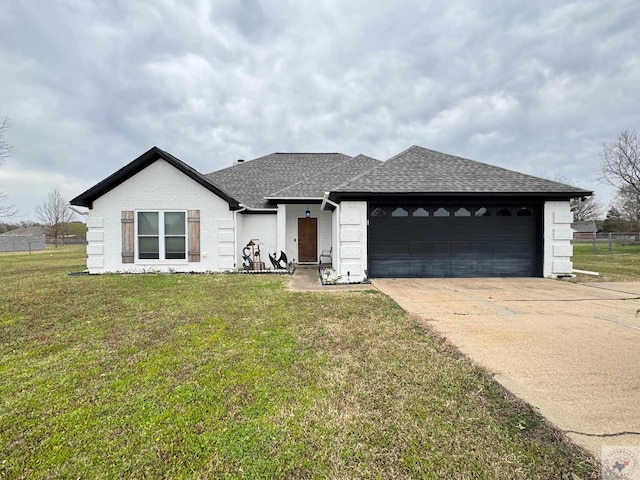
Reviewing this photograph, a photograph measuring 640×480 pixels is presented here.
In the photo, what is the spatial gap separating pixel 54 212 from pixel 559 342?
162 feet

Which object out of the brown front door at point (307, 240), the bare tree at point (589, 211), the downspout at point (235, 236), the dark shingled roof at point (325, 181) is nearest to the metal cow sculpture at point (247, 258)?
the downspout at point (235, 236)

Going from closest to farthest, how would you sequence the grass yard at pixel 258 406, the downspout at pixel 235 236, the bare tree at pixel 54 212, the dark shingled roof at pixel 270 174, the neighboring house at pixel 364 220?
1. the grass yard at pixel 258 406
2. the neighboring house at pixel 364 220
3. the downspout at pixel 235 236
4. the dark shingled roof at pixel 270 174
5. the bare tree at pixel 54 212

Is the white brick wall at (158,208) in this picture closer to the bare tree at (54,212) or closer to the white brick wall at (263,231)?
the white brick wall at (263,231)

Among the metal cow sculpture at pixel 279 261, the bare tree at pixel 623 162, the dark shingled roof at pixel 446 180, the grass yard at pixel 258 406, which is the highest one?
the bare tree at pixel 623 162

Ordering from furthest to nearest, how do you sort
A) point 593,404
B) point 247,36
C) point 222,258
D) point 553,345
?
point 247,36
point 222,258
point 553,345
point 593,404

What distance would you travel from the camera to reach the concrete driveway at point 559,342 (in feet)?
7.90

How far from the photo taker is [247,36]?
1312cm

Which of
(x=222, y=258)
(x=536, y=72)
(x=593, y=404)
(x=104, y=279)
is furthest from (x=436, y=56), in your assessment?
(x=104, y=279)

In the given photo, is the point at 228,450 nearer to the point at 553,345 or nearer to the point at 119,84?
the point at 553,345

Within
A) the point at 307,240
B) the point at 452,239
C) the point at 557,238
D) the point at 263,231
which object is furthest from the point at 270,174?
the point at 557,238

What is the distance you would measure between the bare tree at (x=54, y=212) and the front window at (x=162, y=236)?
3592 cm

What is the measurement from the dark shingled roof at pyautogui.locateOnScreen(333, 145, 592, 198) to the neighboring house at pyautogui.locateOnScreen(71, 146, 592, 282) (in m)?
0.03

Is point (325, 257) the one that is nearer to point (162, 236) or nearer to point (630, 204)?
point (162, 236)

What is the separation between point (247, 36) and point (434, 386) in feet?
50.9
